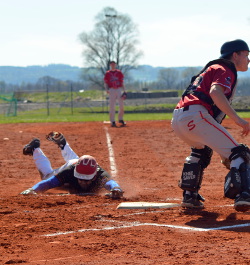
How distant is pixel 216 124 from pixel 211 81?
454mm

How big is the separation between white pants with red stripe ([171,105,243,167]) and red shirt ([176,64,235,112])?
0.07 metres

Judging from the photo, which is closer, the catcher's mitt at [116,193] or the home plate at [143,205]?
the home plate at [143,205]

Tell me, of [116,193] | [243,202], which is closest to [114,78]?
[116,193]

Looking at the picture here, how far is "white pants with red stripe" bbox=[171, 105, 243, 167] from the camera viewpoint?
571 centimetres

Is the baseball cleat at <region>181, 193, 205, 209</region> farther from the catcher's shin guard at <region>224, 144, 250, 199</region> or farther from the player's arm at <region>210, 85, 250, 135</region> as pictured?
the player's arm at <region>210, 85, 250, 135</region>

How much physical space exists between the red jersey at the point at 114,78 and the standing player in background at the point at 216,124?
14.0m

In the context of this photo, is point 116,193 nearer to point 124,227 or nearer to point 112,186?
point 112,186

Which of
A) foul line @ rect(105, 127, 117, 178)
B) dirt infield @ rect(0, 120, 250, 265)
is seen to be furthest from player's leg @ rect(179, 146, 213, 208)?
foul line @ rect(105, 127, 117, 178)

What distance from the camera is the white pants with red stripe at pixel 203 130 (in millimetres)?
5707

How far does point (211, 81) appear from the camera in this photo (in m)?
5.82

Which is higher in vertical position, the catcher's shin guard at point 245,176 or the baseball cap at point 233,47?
the baseball cap at point 233,47

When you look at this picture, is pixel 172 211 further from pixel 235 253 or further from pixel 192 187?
pixel 235 253

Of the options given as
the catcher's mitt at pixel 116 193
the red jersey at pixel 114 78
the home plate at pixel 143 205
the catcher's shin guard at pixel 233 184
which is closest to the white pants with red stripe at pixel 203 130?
the catcher's shin guard at pixel 233 184

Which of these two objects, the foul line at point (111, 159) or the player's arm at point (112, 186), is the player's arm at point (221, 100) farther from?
the foul line at point (111, 159)
